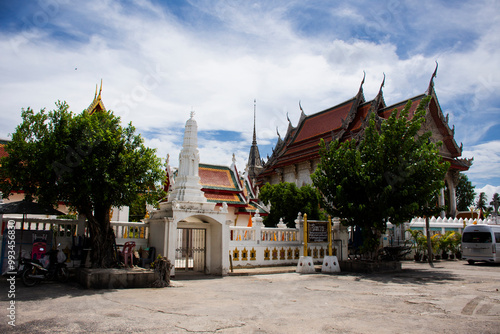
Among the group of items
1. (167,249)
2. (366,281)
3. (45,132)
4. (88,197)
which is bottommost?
(366,281)

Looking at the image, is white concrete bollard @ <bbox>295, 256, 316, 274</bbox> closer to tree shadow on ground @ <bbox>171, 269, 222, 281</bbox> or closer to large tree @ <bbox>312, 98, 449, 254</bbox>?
large tree @ <bbox>312, 98, 449, 254</bbox>

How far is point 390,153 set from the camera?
46.0 feet

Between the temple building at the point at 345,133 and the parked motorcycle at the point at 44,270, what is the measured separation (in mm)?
19658

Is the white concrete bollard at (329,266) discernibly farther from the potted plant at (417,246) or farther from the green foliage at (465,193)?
the green foliage at (465,193)

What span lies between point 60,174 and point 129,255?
125 inches

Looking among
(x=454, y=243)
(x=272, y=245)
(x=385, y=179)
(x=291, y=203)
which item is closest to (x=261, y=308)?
(x=272, y=245)

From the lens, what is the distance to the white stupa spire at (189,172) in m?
12.6

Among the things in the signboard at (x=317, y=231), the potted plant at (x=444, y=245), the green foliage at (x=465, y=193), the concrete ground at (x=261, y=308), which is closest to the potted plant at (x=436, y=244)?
the potted plant at (x=444, y=245)

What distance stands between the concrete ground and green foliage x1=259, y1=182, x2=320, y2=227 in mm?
10479

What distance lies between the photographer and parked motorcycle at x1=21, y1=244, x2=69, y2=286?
8859 mm

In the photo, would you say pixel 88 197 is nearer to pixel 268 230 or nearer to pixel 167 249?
pixel 167 249

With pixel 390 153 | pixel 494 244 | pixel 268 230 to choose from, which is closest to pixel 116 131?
pixel 268 230

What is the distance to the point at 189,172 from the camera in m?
13.1

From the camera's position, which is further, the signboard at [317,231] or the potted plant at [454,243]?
the potted plant at [454,243]
